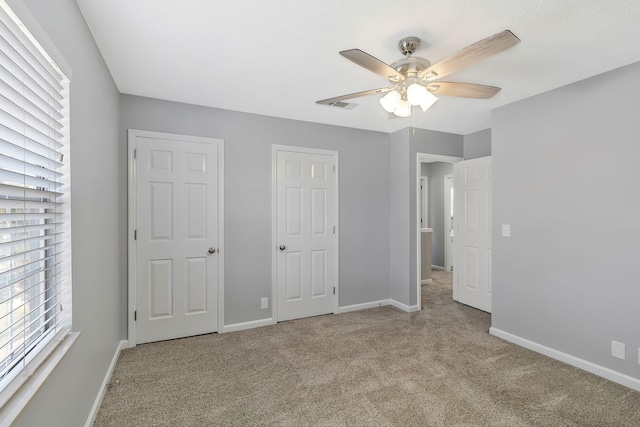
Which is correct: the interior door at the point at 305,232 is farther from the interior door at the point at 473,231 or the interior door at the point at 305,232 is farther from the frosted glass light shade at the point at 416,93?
the frosted glass light shade at the point at 416,93

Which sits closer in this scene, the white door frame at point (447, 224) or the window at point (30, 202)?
the window at point (30, 202)

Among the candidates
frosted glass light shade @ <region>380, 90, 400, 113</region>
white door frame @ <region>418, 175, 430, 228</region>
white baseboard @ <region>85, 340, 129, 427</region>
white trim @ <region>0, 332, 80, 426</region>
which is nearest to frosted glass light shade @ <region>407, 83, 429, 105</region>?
frosted glass light shade @ <region>380, 90, 400, 113</region>

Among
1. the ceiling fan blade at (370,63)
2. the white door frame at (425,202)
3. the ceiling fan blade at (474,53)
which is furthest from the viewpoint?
the white door frame at (425,202)

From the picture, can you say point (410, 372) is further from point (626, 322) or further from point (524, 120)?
point (524, 120)

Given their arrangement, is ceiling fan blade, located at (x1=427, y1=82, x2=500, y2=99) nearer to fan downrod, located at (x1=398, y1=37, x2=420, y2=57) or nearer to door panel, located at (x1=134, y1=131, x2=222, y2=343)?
fan downrod, located at (x1=398, y1=37, x2=420, y2=57)

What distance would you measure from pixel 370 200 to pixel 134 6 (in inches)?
123

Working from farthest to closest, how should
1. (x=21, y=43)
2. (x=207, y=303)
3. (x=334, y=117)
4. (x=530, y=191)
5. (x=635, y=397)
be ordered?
Answer: (x=334, y=117)
(x=207, y=303)
(x=530, y=191)
(x=635, y=397)
(x=21, y=43)

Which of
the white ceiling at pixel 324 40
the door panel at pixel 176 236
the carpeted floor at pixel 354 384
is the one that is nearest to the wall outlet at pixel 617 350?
the carpeted floor at pixel 354 384

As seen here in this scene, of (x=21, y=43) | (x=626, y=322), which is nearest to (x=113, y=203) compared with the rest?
(x=21, y=43)

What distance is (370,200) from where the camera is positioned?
416cm

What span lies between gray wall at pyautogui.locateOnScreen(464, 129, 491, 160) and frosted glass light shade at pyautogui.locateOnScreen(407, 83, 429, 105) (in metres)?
2.69

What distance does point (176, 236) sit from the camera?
10.2 ft

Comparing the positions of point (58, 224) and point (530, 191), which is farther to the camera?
point (530, 191)

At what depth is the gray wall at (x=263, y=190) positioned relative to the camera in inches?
124
